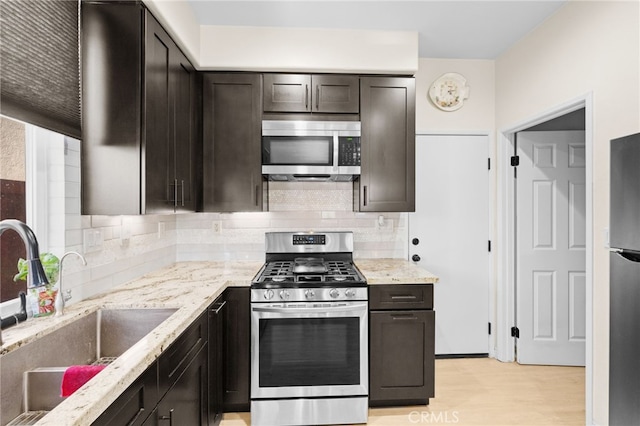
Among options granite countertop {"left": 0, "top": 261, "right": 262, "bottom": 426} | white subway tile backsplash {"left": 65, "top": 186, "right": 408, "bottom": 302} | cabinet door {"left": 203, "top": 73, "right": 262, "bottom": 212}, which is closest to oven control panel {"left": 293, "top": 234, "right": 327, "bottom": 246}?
white subway tile backsplash {"left": 65, "top": 186, "right": 408, "bottom": 302}

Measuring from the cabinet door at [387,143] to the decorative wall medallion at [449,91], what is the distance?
576 millimetres

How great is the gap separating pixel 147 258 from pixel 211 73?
56.0 inches

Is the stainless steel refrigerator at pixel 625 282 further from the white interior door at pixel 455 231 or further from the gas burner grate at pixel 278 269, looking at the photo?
the gas burner grate at pixel 278 269

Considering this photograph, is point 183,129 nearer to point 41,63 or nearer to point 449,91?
point 41,63

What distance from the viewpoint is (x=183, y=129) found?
2312 millimetres

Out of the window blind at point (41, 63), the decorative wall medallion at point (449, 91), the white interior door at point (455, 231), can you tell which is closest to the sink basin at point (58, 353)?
the window blind at point (41, 63)

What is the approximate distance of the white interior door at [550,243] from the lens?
311 centimetres

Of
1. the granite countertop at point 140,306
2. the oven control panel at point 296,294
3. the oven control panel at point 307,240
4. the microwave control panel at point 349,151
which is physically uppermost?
the microwave control panel at point 349,151

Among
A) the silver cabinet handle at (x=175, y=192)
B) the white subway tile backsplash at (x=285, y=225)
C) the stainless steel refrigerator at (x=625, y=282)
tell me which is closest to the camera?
the stainless steel refrigerator at (x=625, y=282)

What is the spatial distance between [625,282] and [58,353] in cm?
237

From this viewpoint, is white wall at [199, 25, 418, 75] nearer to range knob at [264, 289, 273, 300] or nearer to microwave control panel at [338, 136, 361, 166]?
microwave control panel at [338, 136, 361, 166]

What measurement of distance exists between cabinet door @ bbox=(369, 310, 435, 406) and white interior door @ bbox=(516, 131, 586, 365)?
1.30 meters

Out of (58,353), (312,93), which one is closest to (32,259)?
(58,353)

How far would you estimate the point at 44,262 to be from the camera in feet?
4.83
